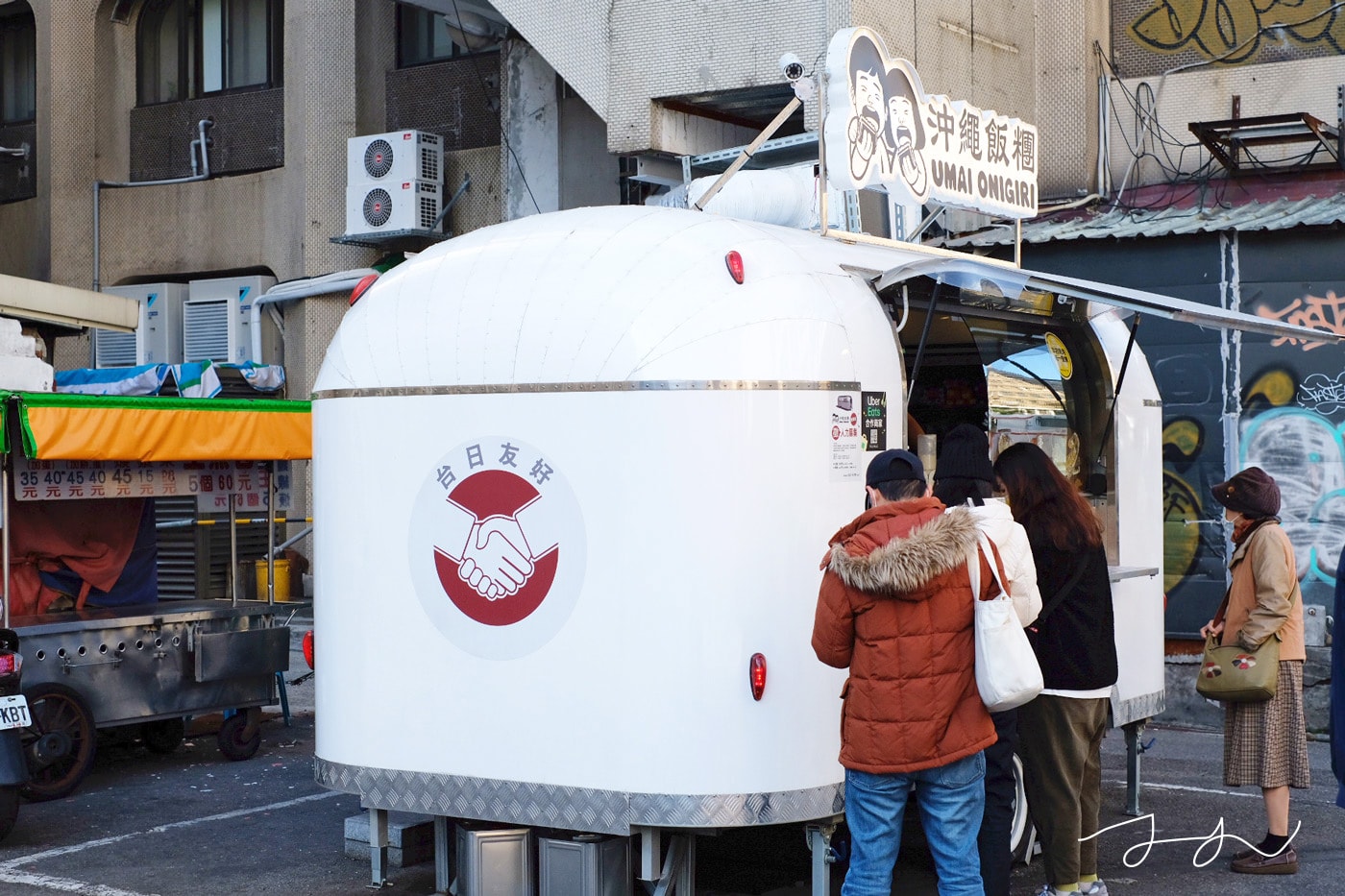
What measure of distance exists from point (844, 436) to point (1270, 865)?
10.1ft

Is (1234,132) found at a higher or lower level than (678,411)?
higher

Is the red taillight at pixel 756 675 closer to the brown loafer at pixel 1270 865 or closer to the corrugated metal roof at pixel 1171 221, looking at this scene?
the brown loafer at pixel 1270 865

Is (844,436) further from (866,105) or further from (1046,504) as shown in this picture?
(866,105)

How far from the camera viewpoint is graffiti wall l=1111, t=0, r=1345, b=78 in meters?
12.4

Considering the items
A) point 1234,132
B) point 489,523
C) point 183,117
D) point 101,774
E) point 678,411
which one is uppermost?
point 183,117

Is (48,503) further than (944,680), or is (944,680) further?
(48,503)

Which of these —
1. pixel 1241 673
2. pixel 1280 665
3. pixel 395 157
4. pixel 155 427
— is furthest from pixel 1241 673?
pixel 395 157

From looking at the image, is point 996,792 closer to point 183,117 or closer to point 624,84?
point 624,84

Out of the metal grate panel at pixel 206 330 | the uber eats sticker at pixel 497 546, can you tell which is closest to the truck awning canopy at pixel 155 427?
the uber eats sticker at pixel 497 546

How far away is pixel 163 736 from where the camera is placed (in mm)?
10344

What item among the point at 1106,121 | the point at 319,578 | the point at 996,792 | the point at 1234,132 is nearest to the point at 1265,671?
the point at 996,792

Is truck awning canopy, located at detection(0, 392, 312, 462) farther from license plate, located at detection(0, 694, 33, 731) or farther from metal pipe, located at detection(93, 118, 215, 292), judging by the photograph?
metal pipe, located at detection(93, 118, 215, 292)

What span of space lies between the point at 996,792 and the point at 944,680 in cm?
96

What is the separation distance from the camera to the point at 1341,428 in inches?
424
